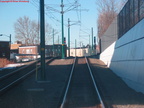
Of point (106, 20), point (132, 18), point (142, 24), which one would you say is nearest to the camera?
point (142, 24)

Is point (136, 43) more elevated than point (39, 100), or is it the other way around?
point (136, 43)

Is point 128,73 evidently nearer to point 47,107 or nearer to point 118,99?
point 118,99

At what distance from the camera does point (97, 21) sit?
249ft

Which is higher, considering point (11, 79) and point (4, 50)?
point (4, 50)

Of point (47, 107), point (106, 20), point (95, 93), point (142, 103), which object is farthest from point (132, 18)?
point (106, 20)

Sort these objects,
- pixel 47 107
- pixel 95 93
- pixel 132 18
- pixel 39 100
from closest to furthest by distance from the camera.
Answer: pixel 47 107, pixel 39 100, pixel 95 93, pixel 132 18

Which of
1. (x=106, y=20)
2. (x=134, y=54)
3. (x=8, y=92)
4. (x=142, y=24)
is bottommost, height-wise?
(x=8, y=92)

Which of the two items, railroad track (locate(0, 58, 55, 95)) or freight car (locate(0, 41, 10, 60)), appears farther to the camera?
freight car (locate(0, 41, 10, 60))

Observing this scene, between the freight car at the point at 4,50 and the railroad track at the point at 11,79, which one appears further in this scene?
the freight car at the point at 4,50

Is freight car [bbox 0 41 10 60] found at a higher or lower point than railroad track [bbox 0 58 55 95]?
higher

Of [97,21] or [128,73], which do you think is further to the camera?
[97,21]

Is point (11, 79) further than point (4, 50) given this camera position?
No

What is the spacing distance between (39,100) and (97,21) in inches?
2503

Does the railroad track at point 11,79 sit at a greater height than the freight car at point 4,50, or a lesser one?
lesser
